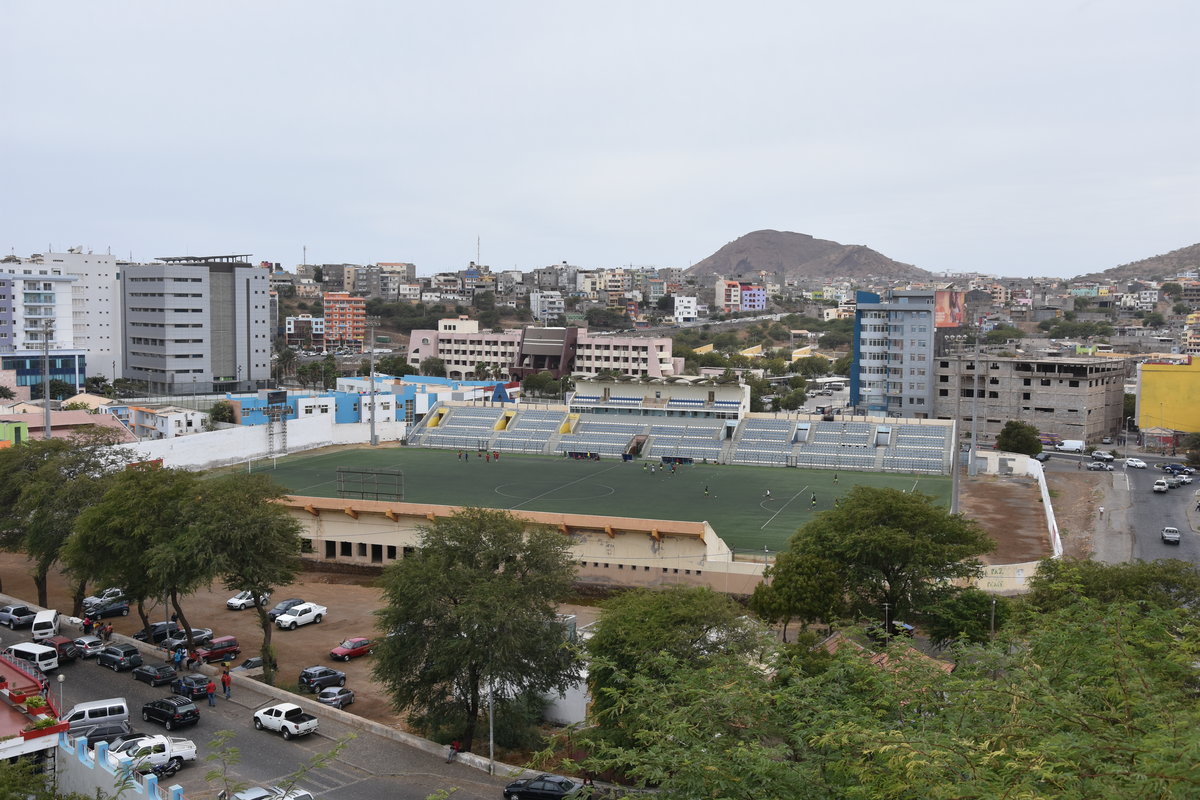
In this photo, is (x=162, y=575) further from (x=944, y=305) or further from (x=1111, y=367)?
(x=1111, y=367)

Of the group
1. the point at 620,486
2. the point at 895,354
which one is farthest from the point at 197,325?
the point at 895,354

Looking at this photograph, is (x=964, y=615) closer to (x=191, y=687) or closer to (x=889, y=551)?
(x=889, y=551)

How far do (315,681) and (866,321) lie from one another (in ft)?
160

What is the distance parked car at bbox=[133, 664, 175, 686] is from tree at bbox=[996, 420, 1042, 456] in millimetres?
42970

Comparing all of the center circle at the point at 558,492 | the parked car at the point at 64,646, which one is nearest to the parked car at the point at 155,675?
the parked car at the point at 64,646

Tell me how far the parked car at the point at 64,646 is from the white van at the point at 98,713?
180 inches

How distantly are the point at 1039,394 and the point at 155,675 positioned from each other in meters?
53.0

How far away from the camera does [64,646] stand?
73.5 ft

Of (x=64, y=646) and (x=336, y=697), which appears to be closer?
(x=336, y=697)

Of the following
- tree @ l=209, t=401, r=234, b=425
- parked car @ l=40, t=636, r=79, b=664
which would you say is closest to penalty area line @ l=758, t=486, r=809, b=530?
parked car @ l=40, t=636, r=79, b=664

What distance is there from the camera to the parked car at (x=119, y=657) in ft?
69.5

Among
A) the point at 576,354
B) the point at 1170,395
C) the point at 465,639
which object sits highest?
the point at 576,354

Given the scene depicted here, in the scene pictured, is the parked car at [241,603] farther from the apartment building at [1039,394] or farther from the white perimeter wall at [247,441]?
the apartment building at [1039,394]

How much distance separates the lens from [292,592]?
102ft
